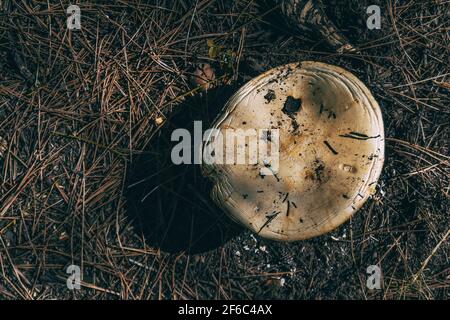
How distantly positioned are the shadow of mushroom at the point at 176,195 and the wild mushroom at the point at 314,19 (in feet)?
2.44

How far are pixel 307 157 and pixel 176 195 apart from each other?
1221 millimetres

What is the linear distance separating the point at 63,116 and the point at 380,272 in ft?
9.08

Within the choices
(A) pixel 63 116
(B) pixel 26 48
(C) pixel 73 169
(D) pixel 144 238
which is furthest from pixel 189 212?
(B) pixel 26 48

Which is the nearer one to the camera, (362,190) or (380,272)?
(362,190)

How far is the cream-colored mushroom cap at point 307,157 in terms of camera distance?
2848mm

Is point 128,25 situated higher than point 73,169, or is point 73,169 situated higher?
point 128,25

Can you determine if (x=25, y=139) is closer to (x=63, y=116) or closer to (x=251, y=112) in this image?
(x=63, y=116)

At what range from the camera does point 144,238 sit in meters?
3.64
